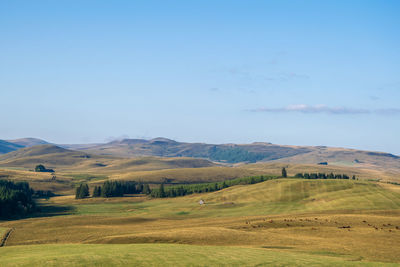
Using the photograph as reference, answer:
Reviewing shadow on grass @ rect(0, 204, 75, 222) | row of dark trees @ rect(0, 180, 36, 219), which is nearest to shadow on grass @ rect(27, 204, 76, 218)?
shadow on grass @ rect(0, 204, 75, 222)

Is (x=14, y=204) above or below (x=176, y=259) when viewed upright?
below

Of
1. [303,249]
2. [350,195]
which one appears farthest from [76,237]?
[350,195]

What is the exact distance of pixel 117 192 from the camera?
643ft

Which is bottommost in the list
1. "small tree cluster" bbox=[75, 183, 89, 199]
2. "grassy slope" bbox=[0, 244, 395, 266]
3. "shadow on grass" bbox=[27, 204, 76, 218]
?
"shadow on grass" bbox=[27, 204, 76, 218]

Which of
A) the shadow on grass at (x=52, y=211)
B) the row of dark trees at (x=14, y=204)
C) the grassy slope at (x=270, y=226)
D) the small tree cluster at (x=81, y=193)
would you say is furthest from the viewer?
the small tree cluster at (x=81, y=193)

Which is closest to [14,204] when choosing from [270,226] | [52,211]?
[52,211]

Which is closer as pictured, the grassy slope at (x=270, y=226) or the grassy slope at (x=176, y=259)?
the grassy slope at (x=176, y=259)

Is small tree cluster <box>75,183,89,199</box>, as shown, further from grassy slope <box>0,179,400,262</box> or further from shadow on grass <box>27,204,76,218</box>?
grassy slope <box>0,179,400,262</box>

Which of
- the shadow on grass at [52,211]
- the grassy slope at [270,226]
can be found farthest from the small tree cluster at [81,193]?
the grassy slope at [270,226]

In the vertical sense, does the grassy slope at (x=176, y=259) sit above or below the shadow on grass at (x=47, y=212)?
above

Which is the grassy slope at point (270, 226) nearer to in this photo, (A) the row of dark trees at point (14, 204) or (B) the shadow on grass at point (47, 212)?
(B) the shadow on grass at point (47, 212)

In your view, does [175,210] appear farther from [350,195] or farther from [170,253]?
[170,253]

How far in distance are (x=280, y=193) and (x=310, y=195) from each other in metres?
12.0

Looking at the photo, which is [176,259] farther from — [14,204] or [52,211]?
[52,211]
